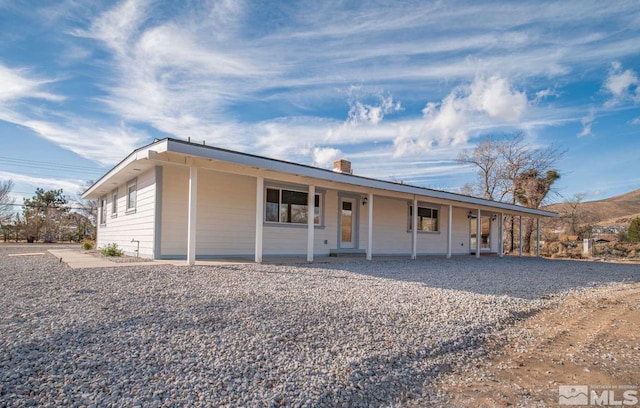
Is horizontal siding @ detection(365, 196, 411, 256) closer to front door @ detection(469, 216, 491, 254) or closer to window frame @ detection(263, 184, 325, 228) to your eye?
window frame @ detection(263, 184, 325, 228)

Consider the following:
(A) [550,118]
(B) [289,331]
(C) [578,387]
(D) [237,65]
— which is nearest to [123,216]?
(D) [237,65]

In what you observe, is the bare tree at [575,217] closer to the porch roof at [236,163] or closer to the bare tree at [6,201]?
the porch roof at [236,163]

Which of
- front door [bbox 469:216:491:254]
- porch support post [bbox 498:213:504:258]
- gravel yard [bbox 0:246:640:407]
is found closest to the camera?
gravel yard [bbox 0:246:640:407]

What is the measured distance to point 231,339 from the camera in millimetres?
3166

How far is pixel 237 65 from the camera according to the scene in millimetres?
10625

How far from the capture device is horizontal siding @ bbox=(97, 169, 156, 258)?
894 cm

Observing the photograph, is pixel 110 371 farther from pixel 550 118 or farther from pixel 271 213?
pixel 550 118

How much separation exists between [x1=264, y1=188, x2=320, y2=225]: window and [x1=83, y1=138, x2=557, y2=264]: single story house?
0.03 m

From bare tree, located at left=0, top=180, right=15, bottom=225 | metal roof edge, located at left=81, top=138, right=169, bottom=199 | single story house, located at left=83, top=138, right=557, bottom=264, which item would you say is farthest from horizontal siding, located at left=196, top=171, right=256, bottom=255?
bare tree, located at left=0, top=180, right=15, bottom=225

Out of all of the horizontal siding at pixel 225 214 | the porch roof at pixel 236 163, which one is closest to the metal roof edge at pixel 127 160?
the porch roof at pixel 236 163

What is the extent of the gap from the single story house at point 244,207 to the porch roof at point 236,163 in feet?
0.08

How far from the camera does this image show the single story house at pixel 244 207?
810 centimetres

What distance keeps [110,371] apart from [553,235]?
1155 inches

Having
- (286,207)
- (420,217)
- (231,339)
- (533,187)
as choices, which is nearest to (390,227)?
(420,217)
